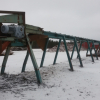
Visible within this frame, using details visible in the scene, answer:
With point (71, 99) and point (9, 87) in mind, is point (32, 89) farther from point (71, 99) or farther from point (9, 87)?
point (71, 99)

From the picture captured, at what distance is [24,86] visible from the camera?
4.82 metres

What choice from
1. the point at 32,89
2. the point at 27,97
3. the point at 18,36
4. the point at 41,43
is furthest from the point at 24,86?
the point at 41,43

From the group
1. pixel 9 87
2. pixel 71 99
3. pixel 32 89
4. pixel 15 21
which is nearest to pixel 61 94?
pixel 71 99

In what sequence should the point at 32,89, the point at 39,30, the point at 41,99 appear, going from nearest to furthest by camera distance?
the point at 41,99 → the point at 32,89 → the point at 39,30

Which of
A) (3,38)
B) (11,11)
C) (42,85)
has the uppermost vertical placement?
(11,11)

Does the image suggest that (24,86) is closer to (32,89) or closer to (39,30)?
(32,89)

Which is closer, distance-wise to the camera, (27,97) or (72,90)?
(27,97)

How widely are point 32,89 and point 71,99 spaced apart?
138 centimetres

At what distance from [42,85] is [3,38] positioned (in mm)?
2197

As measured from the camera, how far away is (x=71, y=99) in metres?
3.83

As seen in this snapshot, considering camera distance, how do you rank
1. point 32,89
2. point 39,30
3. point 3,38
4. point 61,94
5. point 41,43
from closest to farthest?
point 61,94 → point 32,89 → point 3,38 → point 39,30 → point 41,43

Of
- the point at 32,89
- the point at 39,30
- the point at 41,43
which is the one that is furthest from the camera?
the point at 41,43

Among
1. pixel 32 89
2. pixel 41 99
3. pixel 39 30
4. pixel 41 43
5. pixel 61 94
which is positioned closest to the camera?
pixel 41 99

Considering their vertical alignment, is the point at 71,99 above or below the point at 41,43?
below
